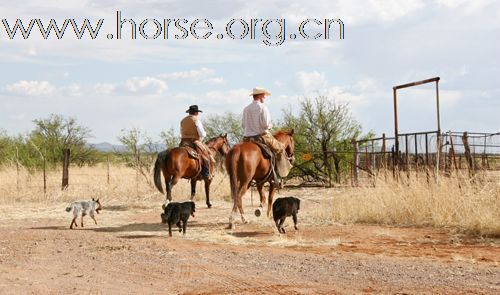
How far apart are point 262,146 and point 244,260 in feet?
16.2

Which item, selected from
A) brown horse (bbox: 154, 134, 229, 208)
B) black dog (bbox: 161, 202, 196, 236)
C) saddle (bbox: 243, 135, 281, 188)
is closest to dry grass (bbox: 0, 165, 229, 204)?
brown horse (bbox: 154, 134, 229, 208)

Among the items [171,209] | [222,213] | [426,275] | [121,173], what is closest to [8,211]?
[222,213]

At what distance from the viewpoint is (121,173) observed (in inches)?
1124

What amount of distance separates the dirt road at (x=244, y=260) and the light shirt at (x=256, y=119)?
1988 mm

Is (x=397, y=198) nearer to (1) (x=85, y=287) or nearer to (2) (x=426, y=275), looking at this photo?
(2) (x=426, y=275)

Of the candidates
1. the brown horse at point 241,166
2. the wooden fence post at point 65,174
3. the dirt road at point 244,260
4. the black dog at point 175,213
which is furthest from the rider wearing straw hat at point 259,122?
the wooden fence post at point 65,174

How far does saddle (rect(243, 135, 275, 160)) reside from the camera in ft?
47.2

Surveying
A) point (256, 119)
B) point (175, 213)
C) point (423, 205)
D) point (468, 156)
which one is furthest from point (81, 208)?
point (468, 156)

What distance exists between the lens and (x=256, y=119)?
14523 millimetres

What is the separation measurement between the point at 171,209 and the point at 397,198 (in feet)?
17.6

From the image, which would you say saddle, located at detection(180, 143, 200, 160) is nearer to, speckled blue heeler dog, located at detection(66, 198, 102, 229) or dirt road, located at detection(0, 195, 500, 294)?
dirt road, located at detection(0, 195, 500, 294)

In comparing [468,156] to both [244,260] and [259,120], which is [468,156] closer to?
[259,120]

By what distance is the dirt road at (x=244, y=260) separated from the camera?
7910mm

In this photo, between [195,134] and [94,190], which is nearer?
[195,134]
